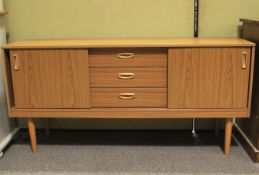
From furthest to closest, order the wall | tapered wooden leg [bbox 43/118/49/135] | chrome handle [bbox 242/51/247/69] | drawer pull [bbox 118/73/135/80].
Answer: tapered wooden leg [bbox 43/118/49/135] → the wall → drawer pull [bbox 118/73/135/80] → chrome handle [bbox 242/51/247/69]

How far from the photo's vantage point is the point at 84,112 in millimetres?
2145

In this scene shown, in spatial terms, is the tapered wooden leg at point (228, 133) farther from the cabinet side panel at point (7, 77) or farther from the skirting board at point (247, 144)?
the cabinet side panel at point (7, 77)

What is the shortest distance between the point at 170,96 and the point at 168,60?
0.24m

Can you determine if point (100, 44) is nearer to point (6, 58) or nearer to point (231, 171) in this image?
point (6, 58)

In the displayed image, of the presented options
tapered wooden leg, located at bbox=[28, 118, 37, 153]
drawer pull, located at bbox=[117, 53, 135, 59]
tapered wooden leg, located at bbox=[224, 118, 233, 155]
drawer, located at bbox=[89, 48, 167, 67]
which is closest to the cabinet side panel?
tapered wooden leg, located at bbox=[28, 118, 37, 153]

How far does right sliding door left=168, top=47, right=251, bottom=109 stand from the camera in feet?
6.56

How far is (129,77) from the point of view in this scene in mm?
2092

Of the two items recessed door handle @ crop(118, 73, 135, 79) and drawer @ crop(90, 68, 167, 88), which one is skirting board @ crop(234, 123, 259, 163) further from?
A: recessed door handle @ crop(118, 73, 135, 79)

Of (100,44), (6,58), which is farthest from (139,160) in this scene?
(6,58)

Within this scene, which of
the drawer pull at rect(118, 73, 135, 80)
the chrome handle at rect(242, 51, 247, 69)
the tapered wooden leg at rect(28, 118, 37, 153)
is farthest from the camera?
the tapered wooden leg at rect(28, 118, 37, 153)

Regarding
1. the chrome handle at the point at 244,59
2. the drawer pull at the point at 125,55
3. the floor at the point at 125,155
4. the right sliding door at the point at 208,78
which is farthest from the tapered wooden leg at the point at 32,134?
the chrome handle at the point at 244,59

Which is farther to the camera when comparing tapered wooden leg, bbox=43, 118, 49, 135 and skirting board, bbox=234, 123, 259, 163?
tapered wooden leg, bbox=43, 118, 49, 135

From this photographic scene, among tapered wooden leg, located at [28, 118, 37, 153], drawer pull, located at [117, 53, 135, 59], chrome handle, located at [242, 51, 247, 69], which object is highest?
drawer pull, located at [117, 53, 135, 59]

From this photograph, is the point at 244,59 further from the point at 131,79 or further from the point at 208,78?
the point at 131,79
